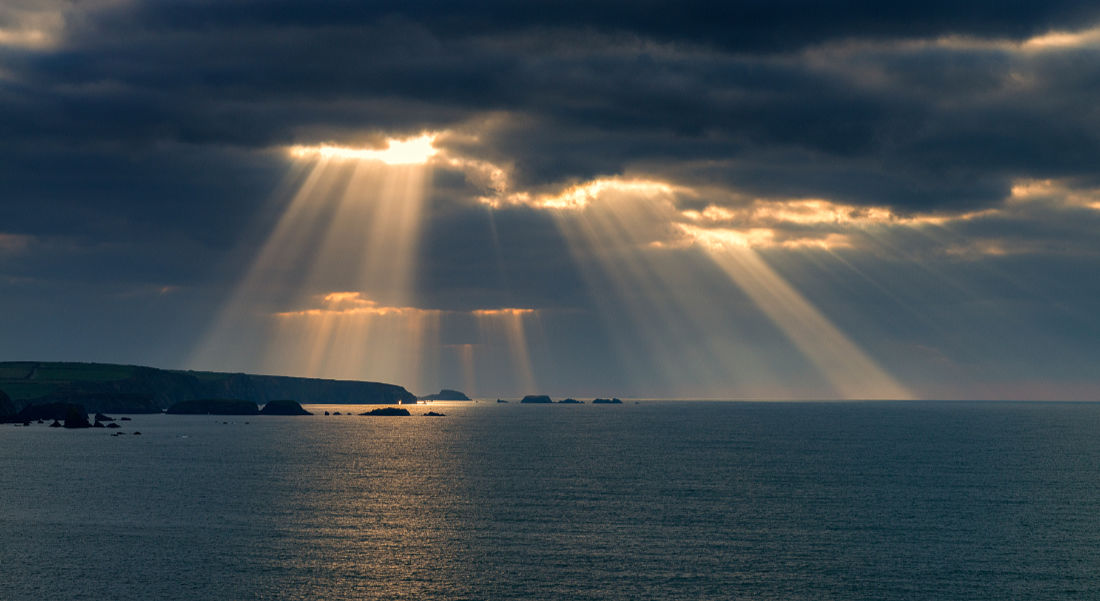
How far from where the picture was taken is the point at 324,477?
14012cm

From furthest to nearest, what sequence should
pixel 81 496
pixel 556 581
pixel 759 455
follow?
1. pixel 759 455
2. pixel 81 496
3. pixel 556 581

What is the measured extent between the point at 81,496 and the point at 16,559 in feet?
134

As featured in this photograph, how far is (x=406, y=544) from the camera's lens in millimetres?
84125

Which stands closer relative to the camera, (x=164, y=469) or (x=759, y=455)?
(x=164, y=469)

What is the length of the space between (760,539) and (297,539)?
4281 centimetres

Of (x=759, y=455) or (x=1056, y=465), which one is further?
(x=759, y=455)

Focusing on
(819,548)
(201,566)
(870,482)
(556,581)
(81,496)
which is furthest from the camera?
(870,482)

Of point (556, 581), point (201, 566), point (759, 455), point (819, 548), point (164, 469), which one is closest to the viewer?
point (556, 581)

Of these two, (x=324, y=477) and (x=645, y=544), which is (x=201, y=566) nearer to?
(x=645, y=544)

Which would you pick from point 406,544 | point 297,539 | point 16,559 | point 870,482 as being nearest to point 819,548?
point 406,544

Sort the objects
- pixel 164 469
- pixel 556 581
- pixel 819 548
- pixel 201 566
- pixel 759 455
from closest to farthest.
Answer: pixel 556 581
pixel 201 566
pixel 819 548
pixel 164 469
pixel 759 455

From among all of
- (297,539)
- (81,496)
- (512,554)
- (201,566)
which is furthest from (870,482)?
(81,496)

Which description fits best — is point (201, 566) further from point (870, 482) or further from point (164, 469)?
point (870, 482)

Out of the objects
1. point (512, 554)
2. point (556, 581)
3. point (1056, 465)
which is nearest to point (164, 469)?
point (512, 554)
